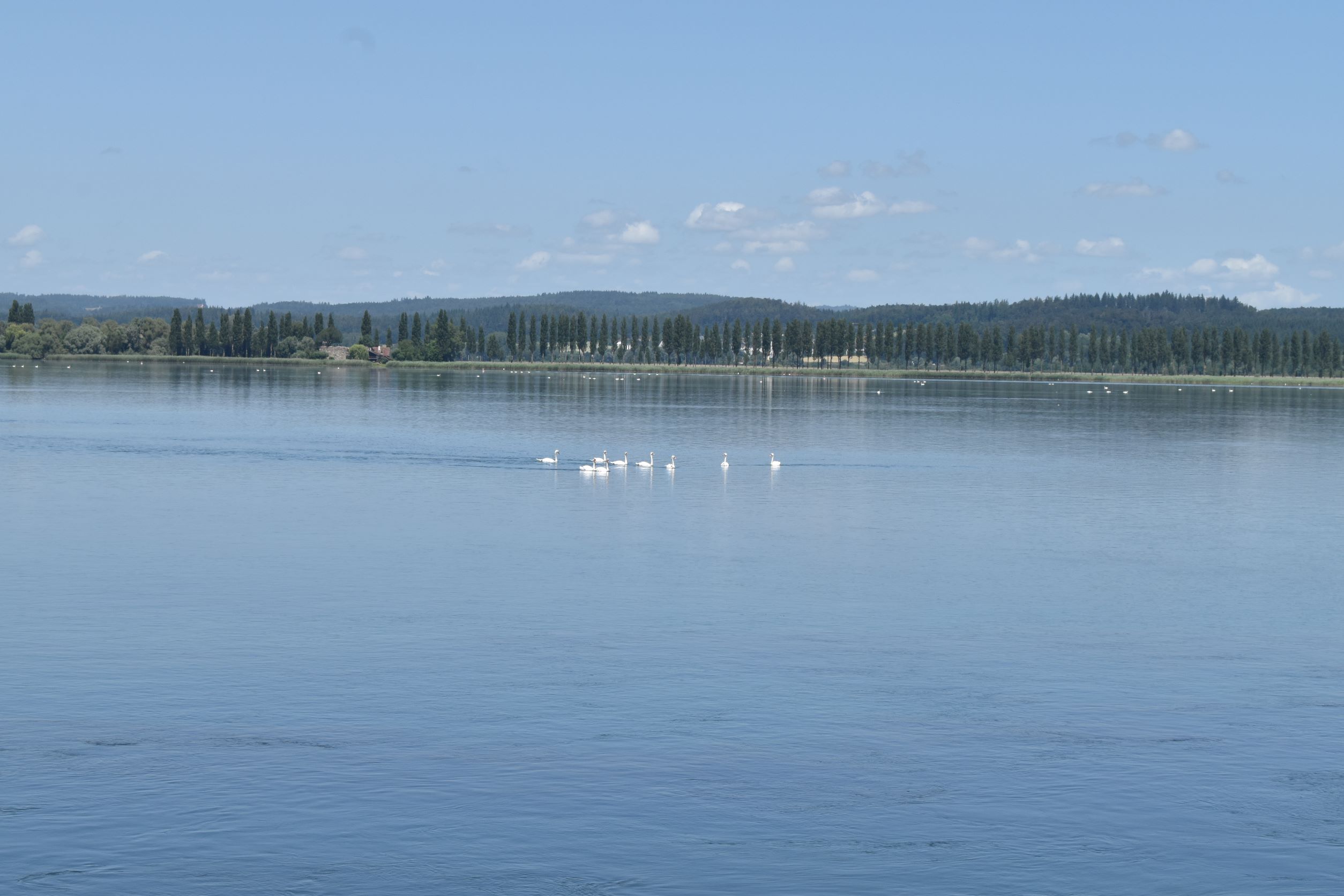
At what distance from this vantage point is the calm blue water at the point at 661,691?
681 inches

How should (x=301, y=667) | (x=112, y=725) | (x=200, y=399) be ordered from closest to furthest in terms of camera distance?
1. (x=112, y=725)
2. (x=301, y=667)
3. (x=200, y=399)

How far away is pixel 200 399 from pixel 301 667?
116 m

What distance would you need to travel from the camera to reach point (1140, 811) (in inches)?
746

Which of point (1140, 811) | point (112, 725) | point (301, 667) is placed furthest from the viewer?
point (301, 667)

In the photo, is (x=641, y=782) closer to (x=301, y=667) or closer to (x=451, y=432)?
(x=301, y=667)

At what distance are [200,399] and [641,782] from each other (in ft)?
407

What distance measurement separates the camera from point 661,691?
959 inches

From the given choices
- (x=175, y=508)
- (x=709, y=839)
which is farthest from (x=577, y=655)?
(x=175, y=508)

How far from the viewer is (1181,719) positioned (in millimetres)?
23328

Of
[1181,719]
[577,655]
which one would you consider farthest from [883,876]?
[577,655]

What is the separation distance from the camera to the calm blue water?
56.7ft

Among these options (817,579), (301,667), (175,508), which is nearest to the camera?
(301,667)

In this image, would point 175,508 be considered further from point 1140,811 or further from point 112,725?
point 1140,811

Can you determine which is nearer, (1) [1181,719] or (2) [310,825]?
(2) [310,825]
